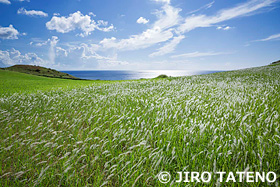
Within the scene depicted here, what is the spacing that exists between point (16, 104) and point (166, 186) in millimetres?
7857

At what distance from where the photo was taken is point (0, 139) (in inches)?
156

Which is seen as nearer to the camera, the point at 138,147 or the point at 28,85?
the point at 138,147

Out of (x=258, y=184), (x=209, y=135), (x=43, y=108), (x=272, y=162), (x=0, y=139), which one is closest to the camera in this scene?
(x=258, y=184)

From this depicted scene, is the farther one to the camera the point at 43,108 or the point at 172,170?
the point at 43,108

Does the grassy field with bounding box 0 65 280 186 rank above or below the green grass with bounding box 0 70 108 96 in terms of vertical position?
below

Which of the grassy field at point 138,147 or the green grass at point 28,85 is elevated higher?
the green grass at point 28,85

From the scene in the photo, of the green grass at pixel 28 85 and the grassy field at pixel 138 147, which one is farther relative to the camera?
the green grass at pixel 28 85

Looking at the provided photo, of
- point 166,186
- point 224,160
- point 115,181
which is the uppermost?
point 224,160

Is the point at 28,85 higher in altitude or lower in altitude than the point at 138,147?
higher

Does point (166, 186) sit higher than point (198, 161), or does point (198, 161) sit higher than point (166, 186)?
point (198, 161)

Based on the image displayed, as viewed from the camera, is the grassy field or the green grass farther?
the green grass

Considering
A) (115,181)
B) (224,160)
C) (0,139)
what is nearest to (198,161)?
(224,160)

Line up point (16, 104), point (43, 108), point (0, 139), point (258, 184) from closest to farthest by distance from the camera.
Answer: point (258, 184) → point (0, 139) → point (43, 108) → point (16, 104)

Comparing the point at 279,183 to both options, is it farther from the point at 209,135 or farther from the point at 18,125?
the point at 18,125
